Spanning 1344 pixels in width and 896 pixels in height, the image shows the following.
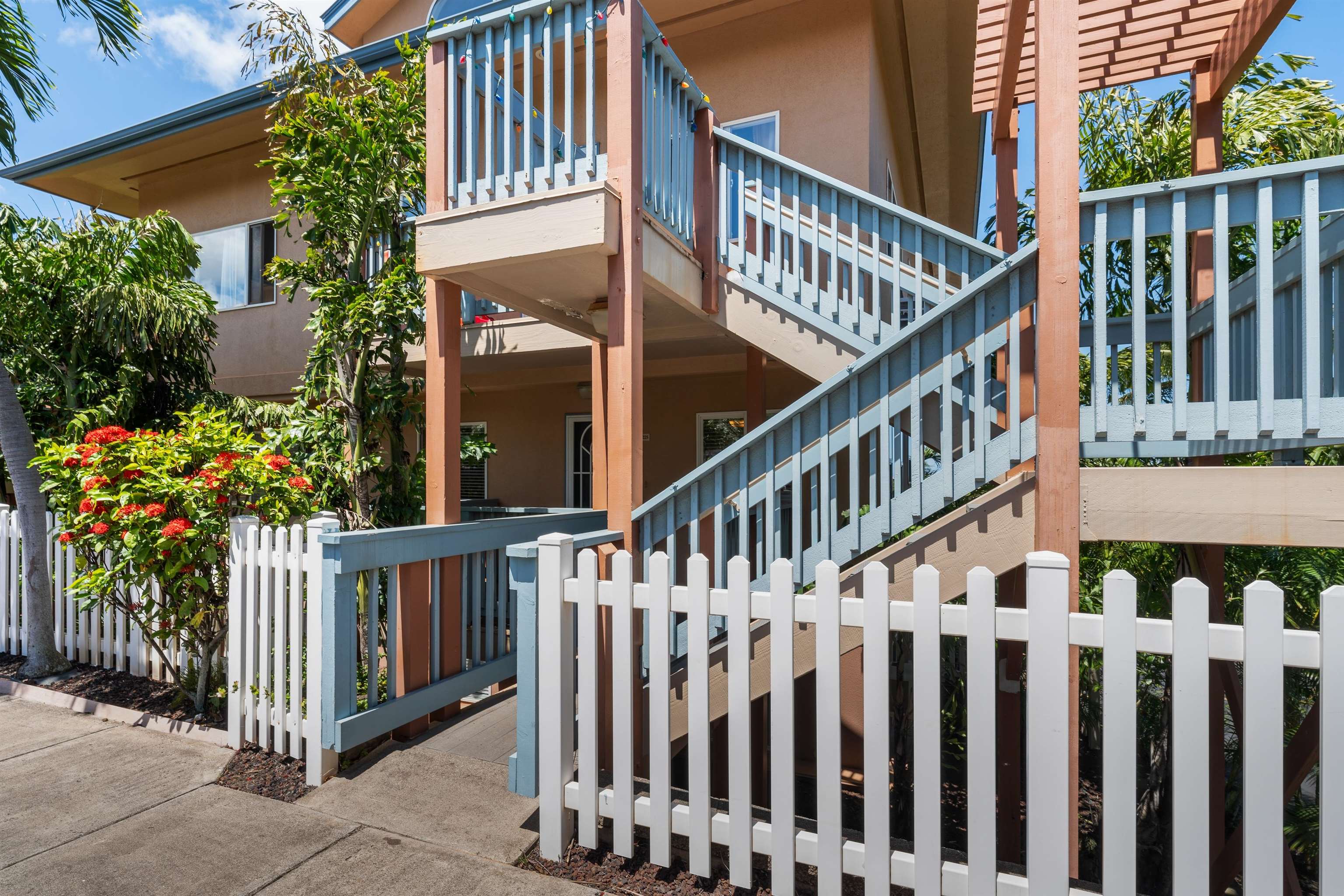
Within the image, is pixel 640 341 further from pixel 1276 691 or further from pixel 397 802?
pixel 1276 691

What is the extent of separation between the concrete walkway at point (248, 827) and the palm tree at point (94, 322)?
3.31 metres

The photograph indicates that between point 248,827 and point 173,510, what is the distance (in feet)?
6.28

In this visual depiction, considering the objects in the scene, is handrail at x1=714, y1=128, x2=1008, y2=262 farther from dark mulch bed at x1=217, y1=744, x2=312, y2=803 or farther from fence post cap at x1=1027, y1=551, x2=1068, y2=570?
dark mulch bed at x1=217, y1=744, x2=312, y2=803

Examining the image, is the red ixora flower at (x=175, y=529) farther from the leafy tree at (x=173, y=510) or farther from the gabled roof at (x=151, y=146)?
the gabled roof at (x=151, y=146)

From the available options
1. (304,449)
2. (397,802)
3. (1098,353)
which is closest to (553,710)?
(397,802)

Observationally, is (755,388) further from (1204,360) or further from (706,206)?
(1204,360)

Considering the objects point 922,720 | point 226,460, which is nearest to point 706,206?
point 226,460

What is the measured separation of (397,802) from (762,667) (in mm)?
1807

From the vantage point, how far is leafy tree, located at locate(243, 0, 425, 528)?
5258 millimetres

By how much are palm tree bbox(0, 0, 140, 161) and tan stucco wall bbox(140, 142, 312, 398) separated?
3.02 m

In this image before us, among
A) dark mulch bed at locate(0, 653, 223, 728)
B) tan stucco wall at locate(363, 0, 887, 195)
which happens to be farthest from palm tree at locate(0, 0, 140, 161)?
dark mulch bed at locate(0, 653, 223, 728)

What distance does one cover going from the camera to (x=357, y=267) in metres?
5.53

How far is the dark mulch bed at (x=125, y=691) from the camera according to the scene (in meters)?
4.33

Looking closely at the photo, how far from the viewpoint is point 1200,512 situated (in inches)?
111
